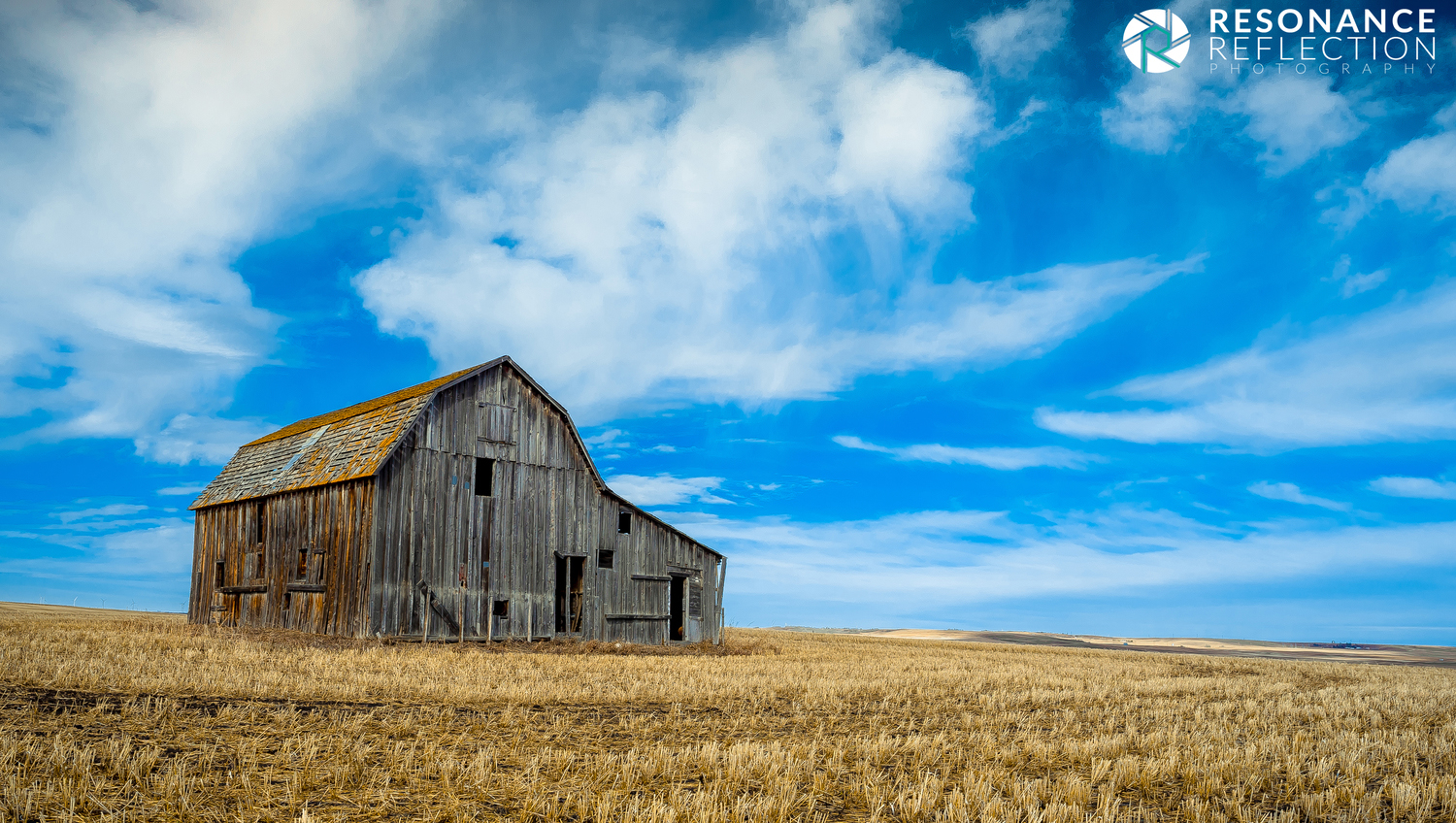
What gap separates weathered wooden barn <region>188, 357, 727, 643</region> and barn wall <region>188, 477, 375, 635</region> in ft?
0.24

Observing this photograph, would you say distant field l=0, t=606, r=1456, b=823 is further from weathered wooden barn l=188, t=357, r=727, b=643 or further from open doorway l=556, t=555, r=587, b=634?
open doorway l=556, t=555, r=587, b=634

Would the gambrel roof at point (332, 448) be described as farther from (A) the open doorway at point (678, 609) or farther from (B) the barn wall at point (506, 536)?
(A) the open doorway at point (678, 609)

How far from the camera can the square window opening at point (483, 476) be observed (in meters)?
30.3

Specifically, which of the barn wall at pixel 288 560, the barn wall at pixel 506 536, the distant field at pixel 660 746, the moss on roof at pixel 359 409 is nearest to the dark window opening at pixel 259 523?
the barn wall at pixel 288 560

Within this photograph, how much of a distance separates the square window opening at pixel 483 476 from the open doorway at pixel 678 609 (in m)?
8.39

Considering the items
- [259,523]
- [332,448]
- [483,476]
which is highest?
[332,448]

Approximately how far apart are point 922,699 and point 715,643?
A: 61.7 feet

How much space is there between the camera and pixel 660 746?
34.0ft

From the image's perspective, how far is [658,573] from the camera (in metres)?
34.5

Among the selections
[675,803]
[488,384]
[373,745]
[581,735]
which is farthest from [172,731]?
[488,384]

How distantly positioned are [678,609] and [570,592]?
5030mm

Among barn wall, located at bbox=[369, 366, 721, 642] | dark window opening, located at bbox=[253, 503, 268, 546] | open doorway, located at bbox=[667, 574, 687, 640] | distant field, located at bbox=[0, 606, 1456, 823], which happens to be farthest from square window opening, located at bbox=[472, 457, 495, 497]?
distant field, located at bbox=[0, 606, 1456, 823]

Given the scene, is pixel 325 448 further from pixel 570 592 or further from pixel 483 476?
pixel 570 592

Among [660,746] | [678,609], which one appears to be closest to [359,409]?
[678,609]
